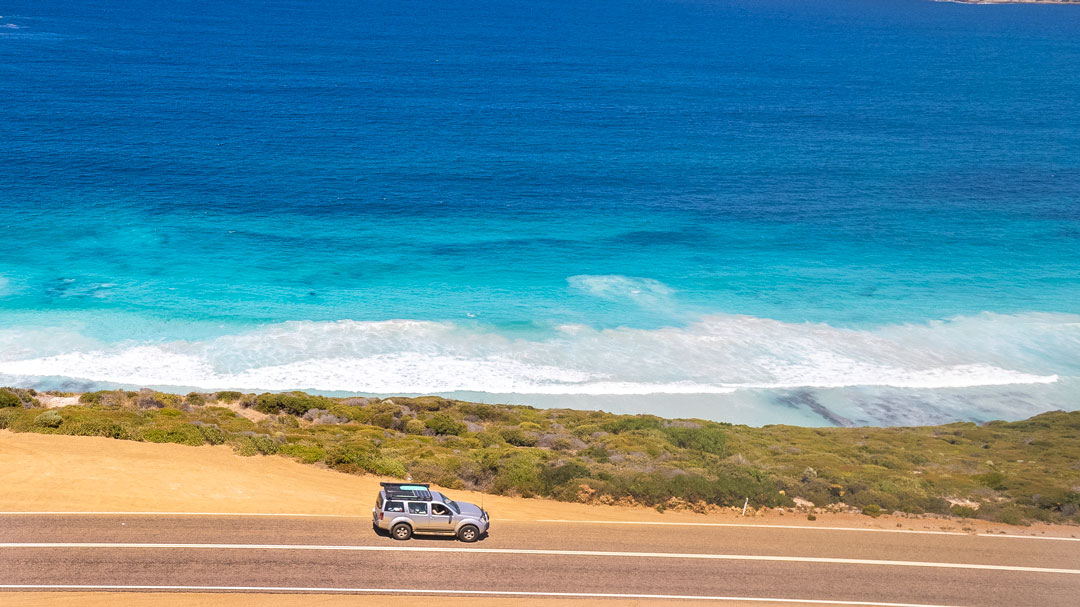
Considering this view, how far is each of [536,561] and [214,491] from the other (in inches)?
438

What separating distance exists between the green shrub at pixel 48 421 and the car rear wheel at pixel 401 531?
16372 millimetres

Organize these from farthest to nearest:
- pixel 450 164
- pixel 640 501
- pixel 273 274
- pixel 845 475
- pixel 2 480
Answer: pixel 450 164, pixel 273 274, pixel 845 475, pixel 640 501, pixel 2 480

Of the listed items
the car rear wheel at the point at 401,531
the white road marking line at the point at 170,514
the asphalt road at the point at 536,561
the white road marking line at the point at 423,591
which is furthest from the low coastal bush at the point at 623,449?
the white road marking line at the point at 423,591

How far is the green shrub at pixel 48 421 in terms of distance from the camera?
3152 cm

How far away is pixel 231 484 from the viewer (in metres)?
27.5

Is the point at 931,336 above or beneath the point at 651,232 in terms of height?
beneath

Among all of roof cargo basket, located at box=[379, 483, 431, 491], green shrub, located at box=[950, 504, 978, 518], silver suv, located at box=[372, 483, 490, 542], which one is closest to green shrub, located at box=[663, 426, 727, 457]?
green shrub, located at box=[950, 504, 978, 518]

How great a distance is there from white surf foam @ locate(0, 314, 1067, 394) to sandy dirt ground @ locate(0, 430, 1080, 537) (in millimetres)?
16211

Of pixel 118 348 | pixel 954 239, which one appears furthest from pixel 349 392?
pixel 954 239

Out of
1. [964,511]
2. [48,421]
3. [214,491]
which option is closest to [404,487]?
[214,491]

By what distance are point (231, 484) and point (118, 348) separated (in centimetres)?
2628

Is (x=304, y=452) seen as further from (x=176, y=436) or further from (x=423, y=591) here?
(x=423, y=591)

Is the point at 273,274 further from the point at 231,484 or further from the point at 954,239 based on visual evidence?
the point at 954,239

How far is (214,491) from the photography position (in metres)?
26.8
